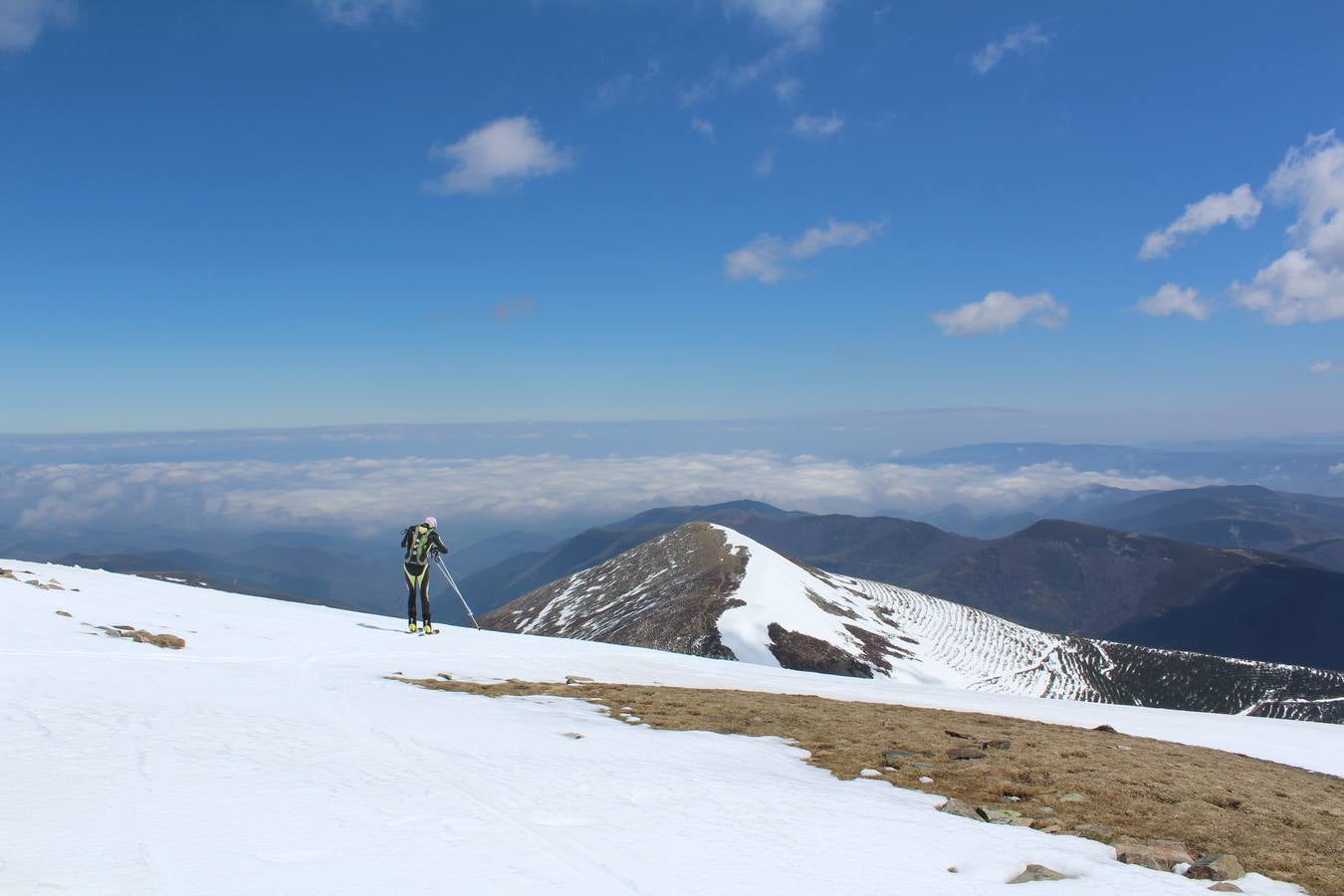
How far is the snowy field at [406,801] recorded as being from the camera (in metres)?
6.92

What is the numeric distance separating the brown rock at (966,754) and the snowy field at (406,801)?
355 cm

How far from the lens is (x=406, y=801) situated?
9.08 meters

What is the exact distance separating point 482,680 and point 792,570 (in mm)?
146824

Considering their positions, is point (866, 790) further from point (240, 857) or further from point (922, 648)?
point (922, 648)

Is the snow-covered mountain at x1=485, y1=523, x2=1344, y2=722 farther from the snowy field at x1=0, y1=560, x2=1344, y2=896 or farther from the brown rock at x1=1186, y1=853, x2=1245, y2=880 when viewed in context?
the brown rock at x1=1186, y1=853, x2=1245, y2=880

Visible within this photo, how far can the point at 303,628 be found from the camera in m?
27.4

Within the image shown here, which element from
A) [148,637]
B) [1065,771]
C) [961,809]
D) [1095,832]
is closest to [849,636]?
[1065,771]

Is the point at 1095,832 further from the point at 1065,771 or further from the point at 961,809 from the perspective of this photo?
the point at 1065,771

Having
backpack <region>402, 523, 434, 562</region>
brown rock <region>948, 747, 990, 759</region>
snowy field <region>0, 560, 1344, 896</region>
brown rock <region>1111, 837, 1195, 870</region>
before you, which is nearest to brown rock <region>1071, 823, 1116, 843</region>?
brown rock <region>1111, 837, 1195, 870</region>

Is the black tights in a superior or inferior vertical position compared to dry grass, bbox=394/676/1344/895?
superior

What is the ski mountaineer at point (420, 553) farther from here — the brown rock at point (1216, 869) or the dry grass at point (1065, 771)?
the brown rock at point (1216, 869)

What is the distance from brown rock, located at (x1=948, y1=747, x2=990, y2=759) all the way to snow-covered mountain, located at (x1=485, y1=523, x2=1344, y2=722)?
3522 inches

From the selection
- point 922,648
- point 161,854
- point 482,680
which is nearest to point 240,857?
point 161,854

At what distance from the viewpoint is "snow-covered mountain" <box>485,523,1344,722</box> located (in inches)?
4530
